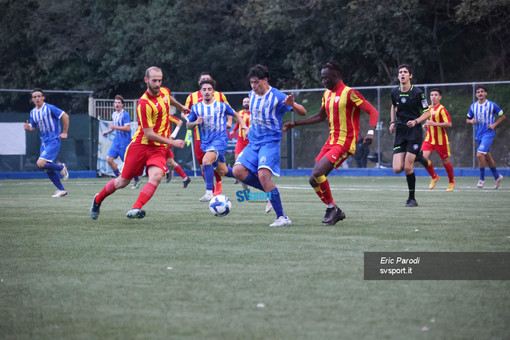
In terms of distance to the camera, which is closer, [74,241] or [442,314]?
[442,314]

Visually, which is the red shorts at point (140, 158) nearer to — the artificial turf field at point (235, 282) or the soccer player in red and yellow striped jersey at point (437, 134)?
the artificial turf field at point (235, 282)

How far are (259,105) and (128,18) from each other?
27.4 metres

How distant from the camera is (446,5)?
2952 cm

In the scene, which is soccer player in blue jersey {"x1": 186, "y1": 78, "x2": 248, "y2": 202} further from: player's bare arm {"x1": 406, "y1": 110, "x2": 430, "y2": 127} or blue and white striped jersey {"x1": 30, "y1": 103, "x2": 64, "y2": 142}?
blue and white striped jersey {"x1": 30, "y1": 103, "x2": 64, "y2": 142}

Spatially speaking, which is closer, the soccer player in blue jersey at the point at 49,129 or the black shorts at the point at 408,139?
the black shorts at the point at 408,139

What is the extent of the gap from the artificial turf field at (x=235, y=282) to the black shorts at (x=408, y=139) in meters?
2.65

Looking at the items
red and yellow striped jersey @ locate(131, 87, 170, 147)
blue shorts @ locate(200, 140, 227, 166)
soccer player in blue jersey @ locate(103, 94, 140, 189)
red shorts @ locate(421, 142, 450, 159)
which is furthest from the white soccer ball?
soccer player in blue jersey @ locate(103, 94, 140, 189)

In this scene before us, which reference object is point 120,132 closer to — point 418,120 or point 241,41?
point 418,120

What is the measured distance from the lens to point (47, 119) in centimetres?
1579

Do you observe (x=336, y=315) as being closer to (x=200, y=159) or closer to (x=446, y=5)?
(x=200, y=159)

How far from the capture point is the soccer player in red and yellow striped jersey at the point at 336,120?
953 cm

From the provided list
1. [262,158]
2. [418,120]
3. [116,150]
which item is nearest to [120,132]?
[116,150]

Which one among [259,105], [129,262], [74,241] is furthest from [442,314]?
[259,105]

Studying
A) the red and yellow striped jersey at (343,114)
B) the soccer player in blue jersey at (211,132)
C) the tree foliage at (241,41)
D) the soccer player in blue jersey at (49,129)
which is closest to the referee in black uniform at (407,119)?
the soccer player in blue jersey at (211,132)
